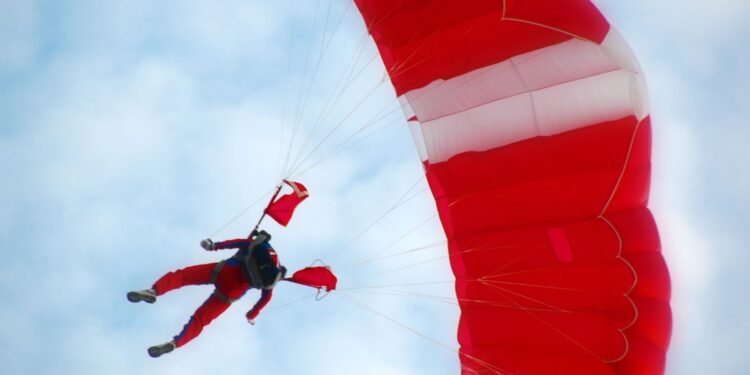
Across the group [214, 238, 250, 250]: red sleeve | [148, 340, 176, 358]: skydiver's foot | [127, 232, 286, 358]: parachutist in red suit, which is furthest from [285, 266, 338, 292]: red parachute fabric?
[148, 340, 176, 358]: skydiver's foot

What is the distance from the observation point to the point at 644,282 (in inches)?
324

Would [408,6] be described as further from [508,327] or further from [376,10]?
[508,327]

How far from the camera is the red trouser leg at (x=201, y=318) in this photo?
7949 millimetres

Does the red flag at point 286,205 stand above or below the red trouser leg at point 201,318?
above

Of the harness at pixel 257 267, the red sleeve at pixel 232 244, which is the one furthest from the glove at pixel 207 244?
the harness at pixel 257 267

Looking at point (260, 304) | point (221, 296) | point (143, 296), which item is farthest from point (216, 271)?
point (143, 296)

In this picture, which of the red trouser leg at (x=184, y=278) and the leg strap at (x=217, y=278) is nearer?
the red trouser leg at (x=184, y=278)

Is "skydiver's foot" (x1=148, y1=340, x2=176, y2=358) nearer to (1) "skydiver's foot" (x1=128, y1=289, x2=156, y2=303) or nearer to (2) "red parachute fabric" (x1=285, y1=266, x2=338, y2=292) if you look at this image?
(1) "skydiver's foot" (x1=128, y1=289, x2=156, y2=303)

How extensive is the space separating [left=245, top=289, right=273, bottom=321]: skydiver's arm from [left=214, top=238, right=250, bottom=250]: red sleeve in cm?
A: 58

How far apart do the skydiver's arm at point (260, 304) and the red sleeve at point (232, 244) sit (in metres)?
0.58

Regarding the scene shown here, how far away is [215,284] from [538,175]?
11.7 ft

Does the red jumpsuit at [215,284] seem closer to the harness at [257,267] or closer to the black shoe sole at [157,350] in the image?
the harness at [257,267]

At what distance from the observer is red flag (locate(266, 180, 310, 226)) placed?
8.09m

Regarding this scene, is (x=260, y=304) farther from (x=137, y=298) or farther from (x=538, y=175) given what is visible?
(x=538, y=175)
